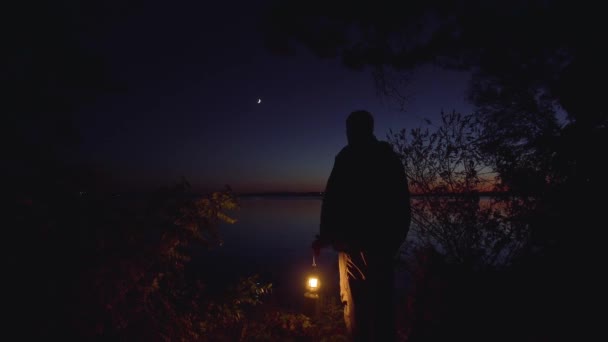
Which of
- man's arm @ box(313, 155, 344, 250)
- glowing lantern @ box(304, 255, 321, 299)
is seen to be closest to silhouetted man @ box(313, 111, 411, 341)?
man's arm @ box(313, 155, 344, 250)

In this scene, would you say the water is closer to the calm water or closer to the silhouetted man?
the calm water

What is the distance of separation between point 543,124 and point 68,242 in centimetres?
795

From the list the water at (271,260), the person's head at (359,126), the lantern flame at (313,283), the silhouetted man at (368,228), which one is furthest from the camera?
the water at (271,260)

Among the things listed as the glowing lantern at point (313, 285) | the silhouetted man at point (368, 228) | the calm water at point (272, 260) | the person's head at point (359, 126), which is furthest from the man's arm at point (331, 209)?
the calm water at point (272, 260)

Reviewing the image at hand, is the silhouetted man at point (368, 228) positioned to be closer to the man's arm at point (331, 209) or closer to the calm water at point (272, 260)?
the man's arm at point (331, 209)

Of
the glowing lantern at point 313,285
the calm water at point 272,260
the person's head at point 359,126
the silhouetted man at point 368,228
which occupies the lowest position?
the calm water at point 272,260

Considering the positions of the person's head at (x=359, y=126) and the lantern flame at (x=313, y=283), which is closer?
the person's head at (x=359, y=126)

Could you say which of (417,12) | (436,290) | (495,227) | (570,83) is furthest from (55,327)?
(570,83)

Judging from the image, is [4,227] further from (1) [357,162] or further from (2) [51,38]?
(1) [357,162]

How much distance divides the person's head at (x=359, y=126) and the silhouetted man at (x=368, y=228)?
8 cm

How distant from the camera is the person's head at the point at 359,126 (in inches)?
101

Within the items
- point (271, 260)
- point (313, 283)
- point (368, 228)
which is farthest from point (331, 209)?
point (271, 260)

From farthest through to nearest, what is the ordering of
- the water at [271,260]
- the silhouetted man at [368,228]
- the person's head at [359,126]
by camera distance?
→ 1. the water at [271,260]
2. the person's head at [359,126]
3. the silhouetted man at [368,228]

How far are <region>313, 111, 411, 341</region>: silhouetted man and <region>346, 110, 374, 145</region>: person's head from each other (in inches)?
3.3
